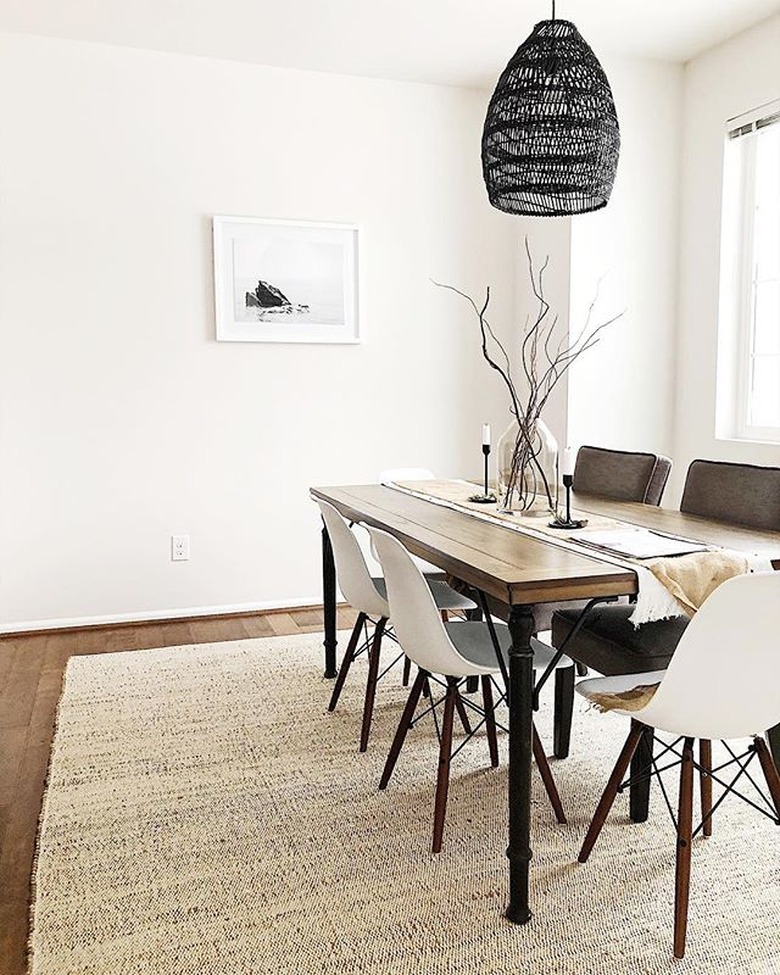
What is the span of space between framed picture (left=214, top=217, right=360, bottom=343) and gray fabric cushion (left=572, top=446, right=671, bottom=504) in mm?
1592

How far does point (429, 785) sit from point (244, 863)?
2.02 feet

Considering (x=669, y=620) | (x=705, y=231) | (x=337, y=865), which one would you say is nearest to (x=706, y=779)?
(x=669, y=620)

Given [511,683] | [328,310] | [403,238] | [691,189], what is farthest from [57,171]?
[511,683]

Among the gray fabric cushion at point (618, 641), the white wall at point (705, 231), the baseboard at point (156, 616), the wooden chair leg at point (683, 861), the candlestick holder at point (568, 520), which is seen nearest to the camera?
the wooden chair leg at point (683, 861)

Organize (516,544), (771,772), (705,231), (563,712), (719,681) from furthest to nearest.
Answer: (705,231) → (563,712) → (516,544) → (771,772) → (719,681)

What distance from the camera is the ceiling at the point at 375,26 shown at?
365 cm

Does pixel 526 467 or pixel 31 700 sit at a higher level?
pixel 526 467

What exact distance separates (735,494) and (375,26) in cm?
256

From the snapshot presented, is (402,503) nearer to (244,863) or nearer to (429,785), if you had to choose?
(429,785)

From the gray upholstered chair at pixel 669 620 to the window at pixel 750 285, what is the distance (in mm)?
1402

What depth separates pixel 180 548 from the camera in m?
4.36

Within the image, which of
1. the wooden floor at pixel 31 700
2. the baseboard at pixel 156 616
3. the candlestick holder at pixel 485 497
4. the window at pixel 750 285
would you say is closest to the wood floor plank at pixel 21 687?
the wooden floor at pixel 31 700

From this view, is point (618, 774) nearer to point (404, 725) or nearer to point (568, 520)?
point (404, 725)

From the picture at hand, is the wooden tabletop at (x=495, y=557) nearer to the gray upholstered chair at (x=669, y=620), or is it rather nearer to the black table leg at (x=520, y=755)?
the black table leg at (x=520, y=755)
